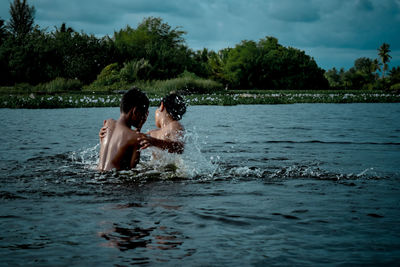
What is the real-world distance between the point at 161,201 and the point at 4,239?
157cm

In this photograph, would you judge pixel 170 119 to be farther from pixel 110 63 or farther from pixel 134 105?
pixel 110 63

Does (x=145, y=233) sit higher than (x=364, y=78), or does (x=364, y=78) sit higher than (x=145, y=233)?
(x=364, y=78)

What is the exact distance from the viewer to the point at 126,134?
5.47 metres

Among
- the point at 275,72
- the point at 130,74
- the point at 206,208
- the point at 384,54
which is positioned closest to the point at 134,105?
the point at 206,208

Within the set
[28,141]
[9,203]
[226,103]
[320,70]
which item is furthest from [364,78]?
[9,203]

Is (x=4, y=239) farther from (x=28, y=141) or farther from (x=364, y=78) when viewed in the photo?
(x=364, y=78)

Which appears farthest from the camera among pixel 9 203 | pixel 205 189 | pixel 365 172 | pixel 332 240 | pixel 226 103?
pixel 226 103

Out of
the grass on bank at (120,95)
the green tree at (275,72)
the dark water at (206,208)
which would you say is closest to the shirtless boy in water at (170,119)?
the dark water at (206,208)

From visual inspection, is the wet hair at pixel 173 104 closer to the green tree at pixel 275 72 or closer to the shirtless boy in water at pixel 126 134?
the shirtless boy in water at pixel 126 134

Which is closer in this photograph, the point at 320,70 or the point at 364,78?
the point at 320,70

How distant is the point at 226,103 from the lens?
24188mm

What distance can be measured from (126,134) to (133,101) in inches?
15.2

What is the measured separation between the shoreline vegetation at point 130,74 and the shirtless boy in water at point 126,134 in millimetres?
15924

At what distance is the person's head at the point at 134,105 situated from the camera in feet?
18.0
